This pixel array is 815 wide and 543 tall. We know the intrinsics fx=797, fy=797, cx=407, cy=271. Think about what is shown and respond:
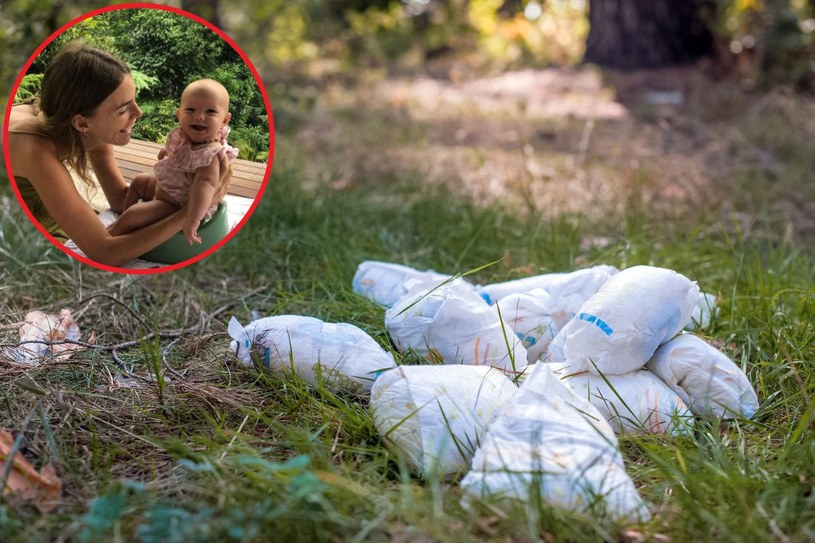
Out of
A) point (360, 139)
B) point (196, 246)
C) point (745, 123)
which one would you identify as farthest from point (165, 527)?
point (745, 123)

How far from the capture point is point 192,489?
1.54m

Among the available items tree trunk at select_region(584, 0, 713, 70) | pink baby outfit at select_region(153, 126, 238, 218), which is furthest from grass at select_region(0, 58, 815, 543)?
tree trunk at select_region(584, 0, 713, 70)

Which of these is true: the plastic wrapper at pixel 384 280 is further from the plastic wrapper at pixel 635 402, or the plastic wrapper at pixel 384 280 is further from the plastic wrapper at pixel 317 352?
the plastic wrapper at pixel 635 402

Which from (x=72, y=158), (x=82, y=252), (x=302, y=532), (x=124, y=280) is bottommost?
(x=302, y=532)

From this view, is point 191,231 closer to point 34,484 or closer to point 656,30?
point 34,484

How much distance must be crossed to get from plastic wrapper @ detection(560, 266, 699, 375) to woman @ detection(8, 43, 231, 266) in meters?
1.16

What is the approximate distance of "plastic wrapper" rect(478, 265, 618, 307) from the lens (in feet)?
7.84

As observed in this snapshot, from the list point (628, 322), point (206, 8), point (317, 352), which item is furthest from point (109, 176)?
point (206, 8)

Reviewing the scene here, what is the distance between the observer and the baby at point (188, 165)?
233 cm

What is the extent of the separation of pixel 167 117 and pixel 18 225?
1.20 meters

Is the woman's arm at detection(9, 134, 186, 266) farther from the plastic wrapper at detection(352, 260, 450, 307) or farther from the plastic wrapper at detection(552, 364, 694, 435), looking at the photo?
the plastic wrapper at detection(552, 364, 694, 435)

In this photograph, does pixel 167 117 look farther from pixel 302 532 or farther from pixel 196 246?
pixel 302 532

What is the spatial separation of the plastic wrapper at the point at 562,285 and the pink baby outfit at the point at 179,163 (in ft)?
3.10

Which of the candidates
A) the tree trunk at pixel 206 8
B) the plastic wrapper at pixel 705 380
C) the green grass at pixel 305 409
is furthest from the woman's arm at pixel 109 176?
the tree trunk at pixel 206 8
